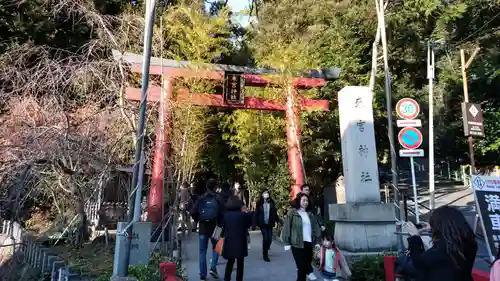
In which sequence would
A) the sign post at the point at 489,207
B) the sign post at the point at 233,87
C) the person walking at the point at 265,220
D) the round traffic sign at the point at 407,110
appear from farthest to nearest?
the sign post at the point at 233,87
the person walking at the point at 265,220
the round traffic sign at the point at 407,110
the sign post at the point at 489,207

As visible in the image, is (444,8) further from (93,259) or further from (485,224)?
(93,259)

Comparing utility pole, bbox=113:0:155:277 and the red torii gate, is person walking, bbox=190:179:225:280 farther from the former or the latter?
the red torii gate

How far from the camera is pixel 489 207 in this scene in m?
5.17

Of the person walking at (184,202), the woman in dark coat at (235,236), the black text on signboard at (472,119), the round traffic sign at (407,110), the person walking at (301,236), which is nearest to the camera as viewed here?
the person walking at (301,236)

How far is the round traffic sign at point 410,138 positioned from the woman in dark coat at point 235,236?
3.53 m

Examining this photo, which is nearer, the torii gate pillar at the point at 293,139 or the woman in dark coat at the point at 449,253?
the woman in dark coat at the point at 449,253

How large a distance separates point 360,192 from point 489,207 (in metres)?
3.39

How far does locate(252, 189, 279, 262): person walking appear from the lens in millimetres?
7883

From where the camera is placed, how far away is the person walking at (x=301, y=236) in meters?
5.32

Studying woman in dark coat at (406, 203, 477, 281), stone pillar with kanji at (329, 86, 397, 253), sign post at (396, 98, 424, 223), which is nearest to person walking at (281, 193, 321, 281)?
woman in dark coat at (406, 203, 477, 281)

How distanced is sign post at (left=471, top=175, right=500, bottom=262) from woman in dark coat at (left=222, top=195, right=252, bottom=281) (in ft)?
10.4

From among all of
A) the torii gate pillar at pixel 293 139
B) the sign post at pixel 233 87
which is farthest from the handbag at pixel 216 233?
the sign post at pixel 233 87

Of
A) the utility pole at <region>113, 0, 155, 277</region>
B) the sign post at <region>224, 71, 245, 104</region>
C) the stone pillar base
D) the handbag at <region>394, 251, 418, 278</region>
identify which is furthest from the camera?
the sign post at <region>224, 71, 245, 104</region>

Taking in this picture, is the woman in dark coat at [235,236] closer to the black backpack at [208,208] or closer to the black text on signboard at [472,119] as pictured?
the black backpack at [208,208]
